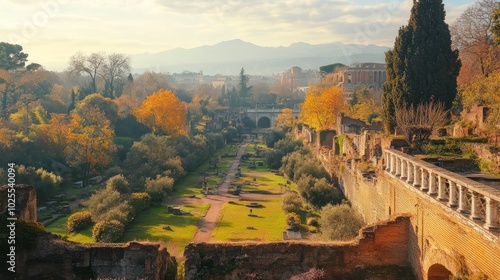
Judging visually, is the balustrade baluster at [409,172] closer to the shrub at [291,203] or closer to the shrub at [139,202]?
the shrub at [291,203]

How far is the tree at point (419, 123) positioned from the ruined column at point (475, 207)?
949cm

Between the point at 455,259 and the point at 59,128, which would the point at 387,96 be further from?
the point at 59,128

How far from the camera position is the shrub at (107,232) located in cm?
2225

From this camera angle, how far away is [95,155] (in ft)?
127

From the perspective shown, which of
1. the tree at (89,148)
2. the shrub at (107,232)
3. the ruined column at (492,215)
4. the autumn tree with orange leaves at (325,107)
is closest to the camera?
the ruined column at (492,215)

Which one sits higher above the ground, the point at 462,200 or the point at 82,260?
the point at 462,200

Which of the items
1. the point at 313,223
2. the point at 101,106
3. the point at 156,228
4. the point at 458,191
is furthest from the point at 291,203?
the point at 101,106

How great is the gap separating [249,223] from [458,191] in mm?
17861

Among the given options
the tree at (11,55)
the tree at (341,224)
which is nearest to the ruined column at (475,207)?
the tree at (341,224)

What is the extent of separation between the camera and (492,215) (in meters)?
8.12

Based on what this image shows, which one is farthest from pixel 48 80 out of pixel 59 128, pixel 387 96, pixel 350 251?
pixel 350 251

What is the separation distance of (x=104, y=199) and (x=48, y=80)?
43963 mm

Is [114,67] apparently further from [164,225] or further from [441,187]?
[441,187]

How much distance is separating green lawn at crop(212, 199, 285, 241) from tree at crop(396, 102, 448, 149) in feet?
28.7
